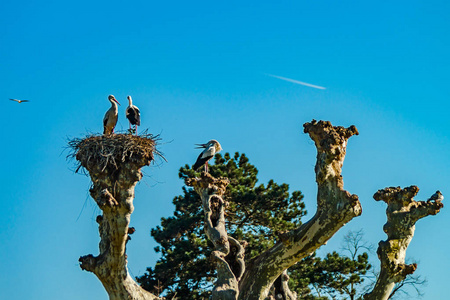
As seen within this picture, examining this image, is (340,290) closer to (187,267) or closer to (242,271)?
(187,267)

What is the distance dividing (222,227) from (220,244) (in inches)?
18.9

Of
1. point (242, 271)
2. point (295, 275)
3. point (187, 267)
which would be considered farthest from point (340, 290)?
point (242, 271)

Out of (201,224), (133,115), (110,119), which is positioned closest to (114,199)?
(110,119)

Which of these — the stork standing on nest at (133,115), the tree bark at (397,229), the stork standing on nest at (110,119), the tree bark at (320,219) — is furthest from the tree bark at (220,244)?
the stork standing on nest at (133,115)

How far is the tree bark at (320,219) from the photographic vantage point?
1316cm

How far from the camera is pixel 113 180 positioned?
1370 cm

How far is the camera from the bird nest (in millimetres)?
13797

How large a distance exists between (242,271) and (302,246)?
1.40 m

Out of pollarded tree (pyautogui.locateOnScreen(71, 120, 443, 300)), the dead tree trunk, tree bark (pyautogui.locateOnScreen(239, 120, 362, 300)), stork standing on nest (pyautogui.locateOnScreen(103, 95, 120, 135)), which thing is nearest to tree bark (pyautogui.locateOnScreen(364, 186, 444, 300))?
pollarded tree (pyautogui.locateOnScreen(71, 120, 443, 300))

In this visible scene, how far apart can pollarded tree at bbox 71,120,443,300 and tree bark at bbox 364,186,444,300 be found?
0.02 m

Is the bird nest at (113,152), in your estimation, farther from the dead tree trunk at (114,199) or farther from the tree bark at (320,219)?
the tree bark at (320,219)

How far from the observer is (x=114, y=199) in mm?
13242

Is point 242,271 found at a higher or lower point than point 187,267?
lower

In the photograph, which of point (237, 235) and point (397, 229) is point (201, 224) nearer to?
point (237, 235)
